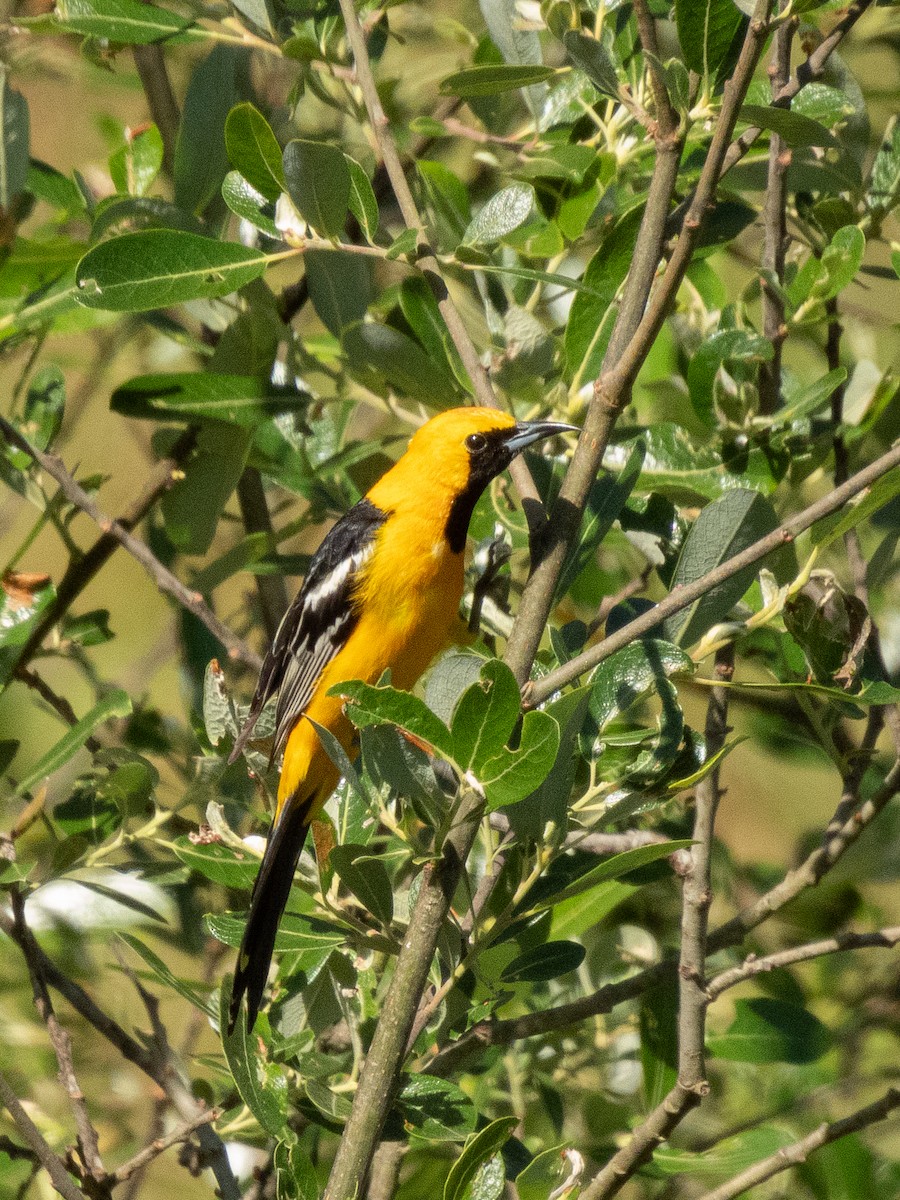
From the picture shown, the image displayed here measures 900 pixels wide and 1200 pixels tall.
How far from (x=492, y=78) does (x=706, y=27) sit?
409 mm

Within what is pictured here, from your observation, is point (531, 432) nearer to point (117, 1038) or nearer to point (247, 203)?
point (247, 203)

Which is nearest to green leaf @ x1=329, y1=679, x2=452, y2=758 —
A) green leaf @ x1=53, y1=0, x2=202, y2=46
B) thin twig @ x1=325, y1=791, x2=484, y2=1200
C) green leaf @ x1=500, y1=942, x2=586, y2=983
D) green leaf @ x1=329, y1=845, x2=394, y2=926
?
thin twig @ x1=325, y1=791, x2=484, y2=1200

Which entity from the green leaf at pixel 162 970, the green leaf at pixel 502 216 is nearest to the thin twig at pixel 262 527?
the green leaf at pixel 502 216

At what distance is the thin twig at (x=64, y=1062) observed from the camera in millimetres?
2197

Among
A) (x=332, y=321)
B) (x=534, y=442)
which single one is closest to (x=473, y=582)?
(x=534, y=442)

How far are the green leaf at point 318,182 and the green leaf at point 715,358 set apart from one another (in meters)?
0.72

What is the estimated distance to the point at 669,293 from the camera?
1.84 m

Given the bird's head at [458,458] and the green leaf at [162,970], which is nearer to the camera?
the green leaf at [162,970]

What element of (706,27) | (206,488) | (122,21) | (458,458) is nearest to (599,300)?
(706,27)

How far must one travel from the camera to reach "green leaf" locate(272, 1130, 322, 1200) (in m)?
1.88

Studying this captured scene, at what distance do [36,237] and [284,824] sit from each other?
5.33ft

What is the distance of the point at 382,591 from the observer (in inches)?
130

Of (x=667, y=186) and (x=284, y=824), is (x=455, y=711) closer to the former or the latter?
(x=667, y=186)

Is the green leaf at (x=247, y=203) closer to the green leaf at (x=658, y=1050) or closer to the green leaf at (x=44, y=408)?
the green leaf at (x=44, y=408)
